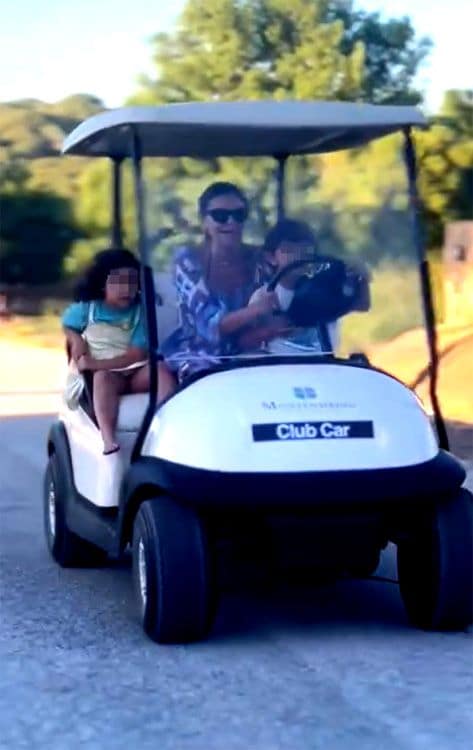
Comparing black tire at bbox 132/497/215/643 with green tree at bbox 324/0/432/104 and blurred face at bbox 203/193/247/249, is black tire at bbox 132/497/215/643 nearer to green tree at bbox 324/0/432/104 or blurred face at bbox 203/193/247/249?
blurred face at bbox 203/193/247/249

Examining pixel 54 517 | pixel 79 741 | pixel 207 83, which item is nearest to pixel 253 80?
pixel 207 83

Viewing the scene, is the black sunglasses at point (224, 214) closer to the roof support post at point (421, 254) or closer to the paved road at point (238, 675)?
the roof support post at point (421, 254)

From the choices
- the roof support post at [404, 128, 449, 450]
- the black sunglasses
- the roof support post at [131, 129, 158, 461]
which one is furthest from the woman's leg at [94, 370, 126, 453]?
the roof support post at [404, 128, 449, 450]

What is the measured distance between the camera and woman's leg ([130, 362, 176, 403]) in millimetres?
6215

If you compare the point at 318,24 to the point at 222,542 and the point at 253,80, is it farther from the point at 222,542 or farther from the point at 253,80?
the point at 222,542

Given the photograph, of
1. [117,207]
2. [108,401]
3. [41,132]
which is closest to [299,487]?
[108,401]

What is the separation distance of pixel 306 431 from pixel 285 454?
12 centimetres

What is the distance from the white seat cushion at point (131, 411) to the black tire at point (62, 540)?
0.81 metres

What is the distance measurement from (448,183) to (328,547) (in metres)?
22.8

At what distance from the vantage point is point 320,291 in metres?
6.55

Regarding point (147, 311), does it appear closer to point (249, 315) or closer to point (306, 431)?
point (249, 315)

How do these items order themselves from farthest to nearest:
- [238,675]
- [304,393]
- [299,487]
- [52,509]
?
[52,509], [304,393], [299,487], [238,675]

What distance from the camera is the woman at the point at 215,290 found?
6.45 m

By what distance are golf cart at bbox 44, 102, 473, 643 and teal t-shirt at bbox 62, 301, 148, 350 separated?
27 cm
